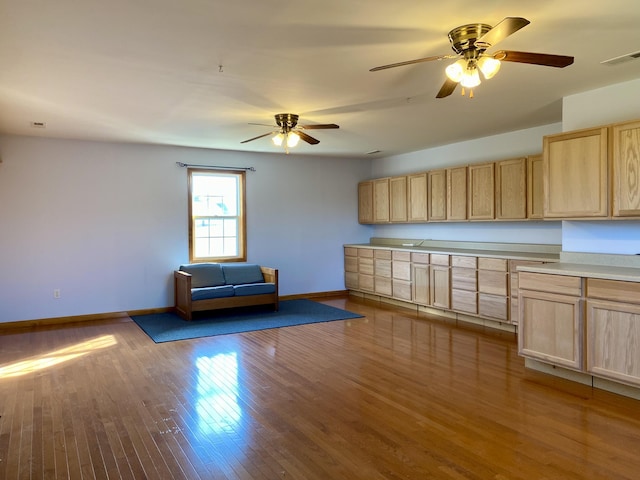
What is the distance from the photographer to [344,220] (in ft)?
27.1

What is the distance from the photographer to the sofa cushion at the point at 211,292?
20.1 ft

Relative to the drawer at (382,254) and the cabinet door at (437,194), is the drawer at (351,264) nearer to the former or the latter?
the drawer at (382,254)

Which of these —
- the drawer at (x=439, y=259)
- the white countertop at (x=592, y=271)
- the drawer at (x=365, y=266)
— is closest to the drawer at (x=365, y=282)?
the drawer at (x=365, y=266)

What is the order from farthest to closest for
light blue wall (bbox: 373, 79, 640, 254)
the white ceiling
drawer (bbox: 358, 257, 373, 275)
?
1. drawer (bbox: 358, 257, 373, 275)
2. light blue wall (bbox: 373, 79, 640, 254)
3. the white ceiling


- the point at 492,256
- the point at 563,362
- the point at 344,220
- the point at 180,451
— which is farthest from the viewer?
the point at 344,220

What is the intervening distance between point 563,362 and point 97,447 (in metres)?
3.42

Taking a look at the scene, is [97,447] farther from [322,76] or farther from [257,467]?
[322,76]

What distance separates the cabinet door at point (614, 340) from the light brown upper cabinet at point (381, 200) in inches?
174

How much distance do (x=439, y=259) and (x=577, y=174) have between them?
7.95 feet

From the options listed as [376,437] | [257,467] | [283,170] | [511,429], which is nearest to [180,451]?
[257,467]

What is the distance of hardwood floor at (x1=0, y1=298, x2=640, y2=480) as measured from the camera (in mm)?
2400

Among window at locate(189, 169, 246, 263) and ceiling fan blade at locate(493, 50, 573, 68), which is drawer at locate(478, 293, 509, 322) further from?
window at locate(189, 169, 246, 263)

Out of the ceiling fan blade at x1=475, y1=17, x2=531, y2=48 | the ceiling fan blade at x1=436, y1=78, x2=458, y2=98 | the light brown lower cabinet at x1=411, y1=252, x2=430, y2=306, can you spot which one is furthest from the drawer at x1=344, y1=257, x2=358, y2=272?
the ceiling fan blade at x1=475, y1=17, x2=531, y2=48

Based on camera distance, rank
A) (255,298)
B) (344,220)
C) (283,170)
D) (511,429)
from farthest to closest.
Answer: (344,220) → (283,170) → (255,298) → (511,429)
